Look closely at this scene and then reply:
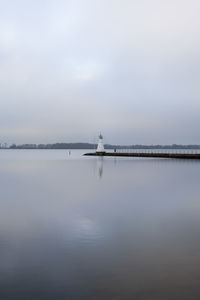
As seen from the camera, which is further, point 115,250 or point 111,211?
point 111,211

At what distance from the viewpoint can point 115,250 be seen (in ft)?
20.5

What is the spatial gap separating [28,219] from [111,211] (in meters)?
3.44

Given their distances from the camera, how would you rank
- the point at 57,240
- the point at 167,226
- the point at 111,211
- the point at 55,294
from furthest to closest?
the point at 111,211, the point at 167,226, the point at 57,240, the point at 55,294

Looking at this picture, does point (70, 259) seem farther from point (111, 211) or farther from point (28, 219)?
point (111, 211)

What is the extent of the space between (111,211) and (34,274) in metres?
6.26

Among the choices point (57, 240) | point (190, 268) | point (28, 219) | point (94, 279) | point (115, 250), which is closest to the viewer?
point (94, 279)

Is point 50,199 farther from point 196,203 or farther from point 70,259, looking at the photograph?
point 70,259

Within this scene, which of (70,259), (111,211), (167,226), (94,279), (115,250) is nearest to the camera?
(94,279)

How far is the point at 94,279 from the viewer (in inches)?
187

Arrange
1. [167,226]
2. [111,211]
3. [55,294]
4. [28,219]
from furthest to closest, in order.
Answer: [111,211]
[28,219]
[167,226]
[55,294]

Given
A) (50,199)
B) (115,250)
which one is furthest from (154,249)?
(50,199)

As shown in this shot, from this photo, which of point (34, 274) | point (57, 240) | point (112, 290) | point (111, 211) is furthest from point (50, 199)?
point (112, 290)

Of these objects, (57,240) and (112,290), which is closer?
(112,290)

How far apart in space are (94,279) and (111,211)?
6.24 m
